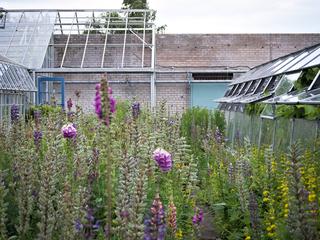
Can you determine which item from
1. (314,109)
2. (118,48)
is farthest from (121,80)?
(314,109)

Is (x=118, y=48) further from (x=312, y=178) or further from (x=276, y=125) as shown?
(x=312, y=178)

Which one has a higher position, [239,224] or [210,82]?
[210,82]

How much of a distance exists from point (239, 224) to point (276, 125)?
268 cm

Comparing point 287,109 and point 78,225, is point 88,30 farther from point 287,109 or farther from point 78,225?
point 78,225

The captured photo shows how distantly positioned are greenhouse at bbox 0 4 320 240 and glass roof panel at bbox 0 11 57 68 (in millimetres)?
59

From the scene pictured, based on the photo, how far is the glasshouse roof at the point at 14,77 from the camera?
16.5 meters

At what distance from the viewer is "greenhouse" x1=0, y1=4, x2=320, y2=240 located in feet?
10.0

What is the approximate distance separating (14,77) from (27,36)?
4748 mm

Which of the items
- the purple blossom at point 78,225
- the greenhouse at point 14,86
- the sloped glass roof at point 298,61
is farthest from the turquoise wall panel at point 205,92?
the purple blossom at point 78,225

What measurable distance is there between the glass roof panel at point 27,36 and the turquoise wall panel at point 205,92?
6.06 m

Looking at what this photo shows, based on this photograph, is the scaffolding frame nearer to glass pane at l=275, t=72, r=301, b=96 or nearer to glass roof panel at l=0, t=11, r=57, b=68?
glass roof panel at l=0, t=11, r=57, b=68

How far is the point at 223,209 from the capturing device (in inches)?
234

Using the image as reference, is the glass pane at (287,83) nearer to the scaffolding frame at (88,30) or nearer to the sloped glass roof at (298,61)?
the sloped glass roof at (298,61)

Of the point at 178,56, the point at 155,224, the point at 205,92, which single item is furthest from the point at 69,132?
the point at 178,56
